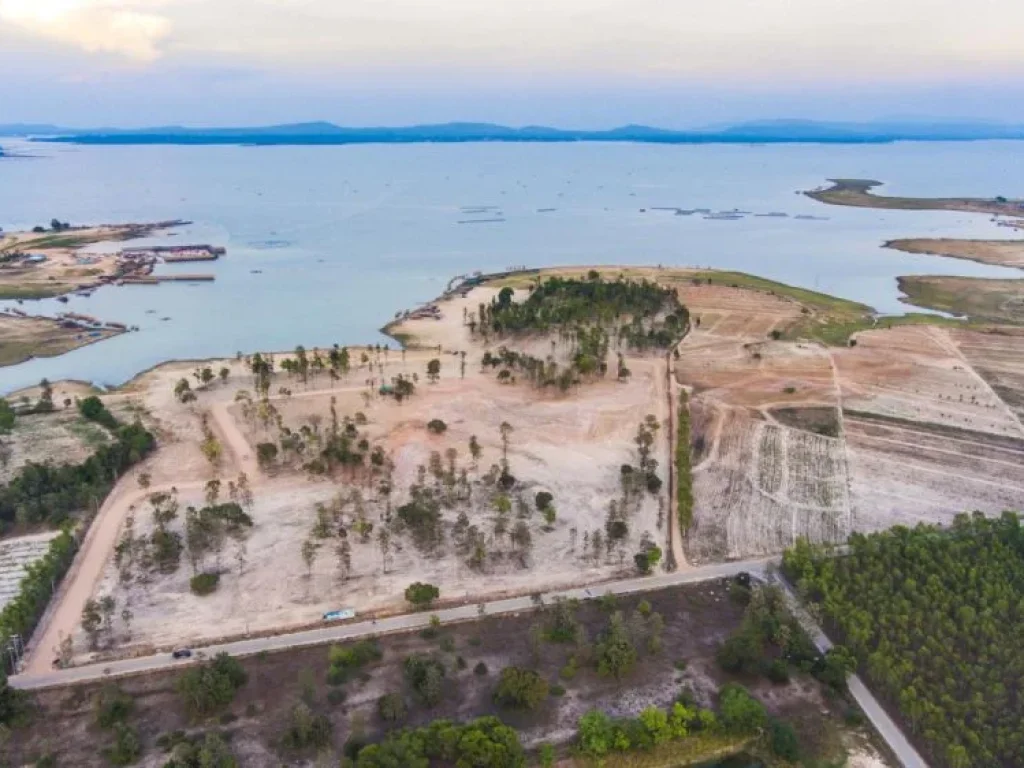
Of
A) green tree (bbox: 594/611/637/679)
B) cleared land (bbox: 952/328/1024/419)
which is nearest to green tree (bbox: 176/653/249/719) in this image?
green tree (bbox: 594/611/637/679)

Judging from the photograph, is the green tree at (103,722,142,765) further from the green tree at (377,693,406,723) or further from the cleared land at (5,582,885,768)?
the green tree at (377,693,406,723)

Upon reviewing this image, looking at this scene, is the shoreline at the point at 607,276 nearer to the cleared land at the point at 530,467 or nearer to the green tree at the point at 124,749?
the cleared land at the point at 530,467

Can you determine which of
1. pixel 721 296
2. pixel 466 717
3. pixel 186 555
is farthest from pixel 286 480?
pixel 721 296

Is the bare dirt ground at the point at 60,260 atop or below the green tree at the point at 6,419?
atop

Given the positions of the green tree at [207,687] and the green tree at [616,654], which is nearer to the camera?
the green tree at [207,687]

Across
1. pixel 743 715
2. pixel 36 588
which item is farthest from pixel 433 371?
pixel 743 715

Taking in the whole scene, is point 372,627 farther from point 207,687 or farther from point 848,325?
point 848,325

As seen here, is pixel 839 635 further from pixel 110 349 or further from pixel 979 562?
pixel 110 349

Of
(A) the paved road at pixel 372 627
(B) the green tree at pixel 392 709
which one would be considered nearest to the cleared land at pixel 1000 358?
(A) the paved road at pixel 372 627
